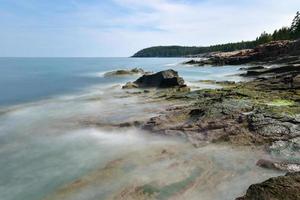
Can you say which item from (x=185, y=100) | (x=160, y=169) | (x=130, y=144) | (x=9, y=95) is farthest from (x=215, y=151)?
(x=9, y=95)

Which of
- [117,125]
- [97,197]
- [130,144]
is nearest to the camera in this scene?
[97,197]

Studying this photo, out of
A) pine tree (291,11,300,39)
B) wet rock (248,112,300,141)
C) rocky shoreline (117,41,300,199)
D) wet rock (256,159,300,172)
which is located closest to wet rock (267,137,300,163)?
rocky shoreline (117,41,300,199)

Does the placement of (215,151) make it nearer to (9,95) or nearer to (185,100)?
(185,100)

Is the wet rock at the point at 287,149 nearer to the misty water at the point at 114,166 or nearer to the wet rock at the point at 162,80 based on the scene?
the misty water at the point at 114,166

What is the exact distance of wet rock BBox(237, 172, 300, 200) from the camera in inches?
310

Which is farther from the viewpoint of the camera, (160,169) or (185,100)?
(185,100)

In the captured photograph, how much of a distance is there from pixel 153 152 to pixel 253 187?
19.5 ft

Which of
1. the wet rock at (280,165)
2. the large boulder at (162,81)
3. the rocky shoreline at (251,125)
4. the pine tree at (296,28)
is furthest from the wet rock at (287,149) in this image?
the pine tree at (296,28)

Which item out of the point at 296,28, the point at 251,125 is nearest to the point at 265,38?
the point at 296,28

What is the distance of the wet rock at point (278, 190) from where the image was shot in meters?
7.88

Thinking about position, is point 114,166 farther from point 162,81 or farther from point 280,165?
point 162,81

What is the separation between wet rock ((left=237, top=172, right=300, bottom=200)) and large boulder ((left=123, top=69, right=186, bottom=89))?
87.1 ft

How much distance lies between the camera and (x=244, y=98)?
2211 cm

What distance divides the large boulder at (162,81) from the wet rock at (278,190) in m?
26.5
